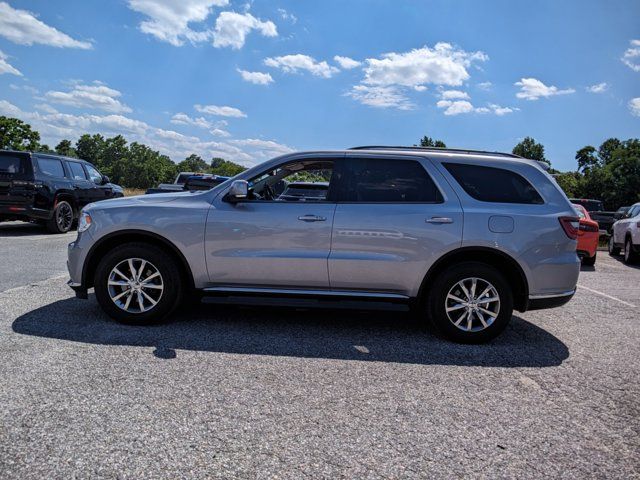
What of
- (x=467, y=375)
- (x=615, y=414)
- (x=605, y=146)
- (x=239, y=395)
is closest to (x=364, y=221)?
(x=467, y=375)

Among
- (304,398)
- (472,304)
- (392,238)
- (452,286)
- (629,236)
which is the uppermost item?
(392,238)

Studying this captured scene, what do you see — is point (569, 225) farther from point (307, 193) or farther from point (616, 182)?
point (616, 182)

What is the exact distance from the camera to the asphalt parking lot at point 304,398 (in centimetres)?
262

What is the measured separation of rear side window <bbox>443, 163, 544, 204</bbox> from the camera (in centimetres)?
483

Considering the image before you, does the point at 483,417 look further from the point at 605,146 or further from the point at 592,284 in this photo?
the point at 605,146

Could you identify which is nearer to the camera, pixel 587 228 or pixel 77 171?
pixel 587 228

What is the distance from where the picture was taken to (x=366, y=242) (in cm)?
473

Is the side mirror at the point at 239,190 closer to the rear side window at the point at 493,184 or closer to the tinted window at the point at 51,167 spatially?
the rear side window at the point at 493,184

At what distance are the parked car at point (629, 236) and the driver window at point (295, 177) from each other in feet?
34.5

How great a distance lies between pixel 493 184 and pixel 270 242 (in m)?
2.20

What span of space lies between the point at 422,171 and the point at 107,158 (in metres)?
150

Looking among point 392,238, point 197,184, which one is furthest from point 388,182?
point 197,184

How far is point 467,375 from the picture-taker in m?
3.96

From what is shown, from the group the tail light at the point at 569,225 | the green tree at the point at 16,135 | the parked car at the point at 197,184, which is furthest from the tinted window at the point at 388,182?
the green tree at the point at 16,135
